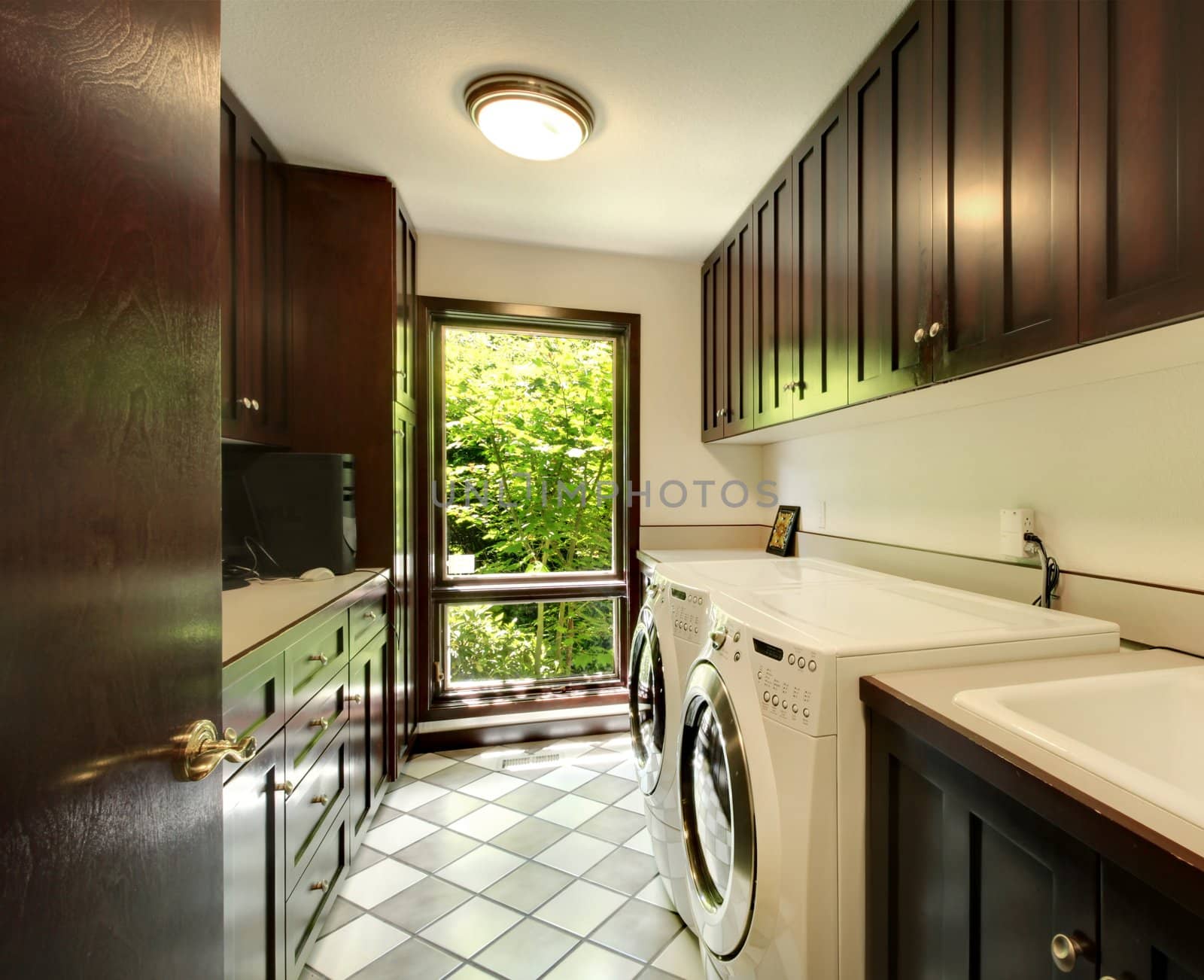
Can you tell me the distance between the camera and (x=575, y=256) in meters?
2.76

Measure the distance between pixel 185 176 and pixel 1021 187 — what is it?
4.26 feet

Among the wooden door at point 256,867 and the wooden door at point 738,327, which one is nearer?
the wooden door at point 256,867

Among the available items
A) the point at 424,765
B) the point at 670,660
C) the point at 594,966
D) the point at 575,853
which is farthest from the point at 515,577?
the point at 594,966

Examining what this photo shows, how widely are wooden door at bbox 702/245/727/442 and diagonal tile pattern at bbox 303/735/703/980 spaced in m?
1.64

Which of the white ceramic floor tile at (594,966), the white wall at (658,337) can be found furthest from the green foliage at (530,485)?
the white ceramic floor tile at (594,966)

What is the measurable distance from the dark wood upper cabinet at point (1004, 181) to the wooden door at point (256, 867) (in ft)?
5.33

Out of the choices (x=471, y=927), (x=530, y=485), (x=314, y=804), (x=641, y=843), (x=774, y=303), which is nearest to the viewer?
(x=314, y=804)

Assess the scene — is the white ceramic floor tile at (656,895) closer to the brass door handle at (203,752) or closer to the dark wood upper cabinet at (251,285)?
the brass door handle at (203,752)

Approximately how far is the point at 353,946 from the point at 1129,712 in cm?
183

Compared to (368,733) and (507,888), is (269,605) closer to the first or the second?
(368,733)

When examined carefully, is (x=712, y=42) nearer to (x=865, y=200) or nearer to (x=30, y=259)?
(x=865, y=200)

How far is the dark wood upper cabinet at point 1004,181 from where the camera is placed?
2.97 ft


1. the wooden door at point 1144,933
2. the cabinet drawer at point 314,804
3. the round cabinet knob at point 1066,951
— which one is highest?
the wooden door at point 1144,933

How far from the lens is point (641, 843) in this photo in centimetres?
189
